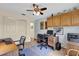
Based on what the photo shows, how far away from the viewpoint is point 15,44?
1.82 m

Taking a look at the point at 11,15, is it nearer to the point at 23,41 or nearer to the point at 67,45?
the point at 23,41

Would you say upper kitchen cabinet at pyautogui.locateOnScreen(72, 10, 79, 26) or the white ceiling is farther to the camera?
upper kitchen cabinet at pyautogui.locateOnScreen(72, 10, 79, 26)

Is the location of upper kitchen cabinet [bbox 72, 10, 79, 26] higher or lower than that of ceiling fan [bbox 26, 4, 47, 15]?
lower

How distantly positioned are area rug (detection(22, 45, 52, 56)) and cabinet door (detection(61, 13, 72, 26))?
53 cm

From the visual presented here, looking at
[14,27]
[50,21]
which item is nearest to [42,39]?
[50,21]

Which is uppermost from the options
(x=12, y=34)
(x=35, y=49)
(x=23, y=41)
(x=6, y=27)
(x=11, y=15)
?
(x=11, y=15)

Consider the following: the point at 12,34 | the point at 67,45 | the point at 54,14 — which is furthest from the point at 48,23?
the point at 12,34

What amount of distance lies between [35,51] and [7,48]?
1.53 ft

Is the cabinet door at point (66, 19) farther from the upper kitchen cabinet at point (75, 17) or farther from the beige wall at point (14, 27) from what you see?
the beige wall at point (14, 27)

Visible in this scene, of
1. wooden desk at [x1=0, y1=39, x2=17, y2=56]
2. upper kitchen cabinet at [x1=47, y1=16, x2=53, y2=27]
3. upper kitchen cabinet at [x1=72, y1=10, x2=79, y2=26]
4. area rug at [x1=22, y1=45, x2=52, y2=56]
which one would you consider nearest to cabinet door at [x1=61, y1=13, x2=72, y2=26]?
upper kitchen cabinet at [x1=72, y1=10, x2=79, y2=26]

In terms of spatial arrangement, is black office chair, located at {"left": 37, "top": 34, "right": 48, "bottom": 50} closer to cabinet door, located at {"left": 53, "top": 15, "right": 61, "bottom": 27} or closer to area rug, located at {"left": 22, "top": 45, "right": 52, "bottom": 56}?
area rug, located at {"left": 22, "top": 45, "right": 52, "bottom": 56}

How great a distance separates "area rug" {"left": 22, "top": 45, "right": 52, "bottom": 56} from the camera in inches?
68.4

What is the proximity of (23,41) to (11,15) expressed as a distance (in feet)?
1.60

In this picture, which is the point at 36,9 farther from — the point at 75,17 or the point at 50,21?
the point at 75,17
